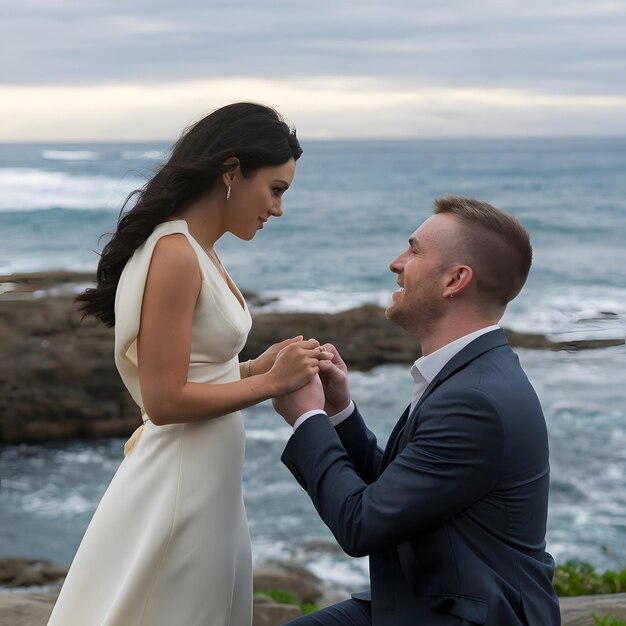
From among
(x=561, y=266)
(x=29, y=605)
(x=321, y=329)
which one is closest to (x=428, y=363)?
(x=29, y=605)

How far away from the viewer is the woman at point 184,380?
282 centimetres

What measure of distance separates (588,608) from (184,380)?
2.59 metres

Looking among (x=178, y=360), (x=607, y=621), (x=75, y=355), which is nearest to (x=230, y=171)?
(x=178, y=360)

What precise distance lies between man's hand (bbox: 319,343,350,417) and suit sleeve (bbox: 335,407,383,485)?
0.18 feet

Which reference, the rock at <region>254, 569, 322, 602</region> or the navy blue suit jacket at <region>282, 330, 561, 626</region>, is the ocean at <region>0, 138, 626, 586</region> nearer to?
the rock at <region>254, 569, 322, 602</region>

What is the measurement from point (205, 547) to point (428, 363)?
0.86 meters

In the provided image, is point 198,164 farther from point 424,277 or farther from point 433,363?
point 433,363

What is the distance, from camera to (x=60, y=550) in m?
10.6

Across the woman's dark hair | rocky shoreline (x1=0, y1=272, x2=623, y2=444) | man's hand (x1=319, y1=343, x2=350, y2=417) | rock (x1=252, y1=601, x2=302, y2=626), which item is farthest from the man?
rocky shoreline (x1=0, y1=272, x2=623, y2=444)

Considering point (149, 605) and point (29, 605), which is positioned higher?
A: point (149, 605)

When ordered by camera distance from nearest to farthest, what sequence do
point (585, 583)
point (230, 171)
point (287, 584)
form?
point (230, 171) < point (585, 583) < point (287, 584)

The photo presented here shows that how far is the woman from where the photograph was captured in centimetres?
282

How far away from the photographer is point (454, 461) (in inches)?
99.0

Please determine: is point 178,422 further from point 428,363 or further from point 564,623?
point 564,623
